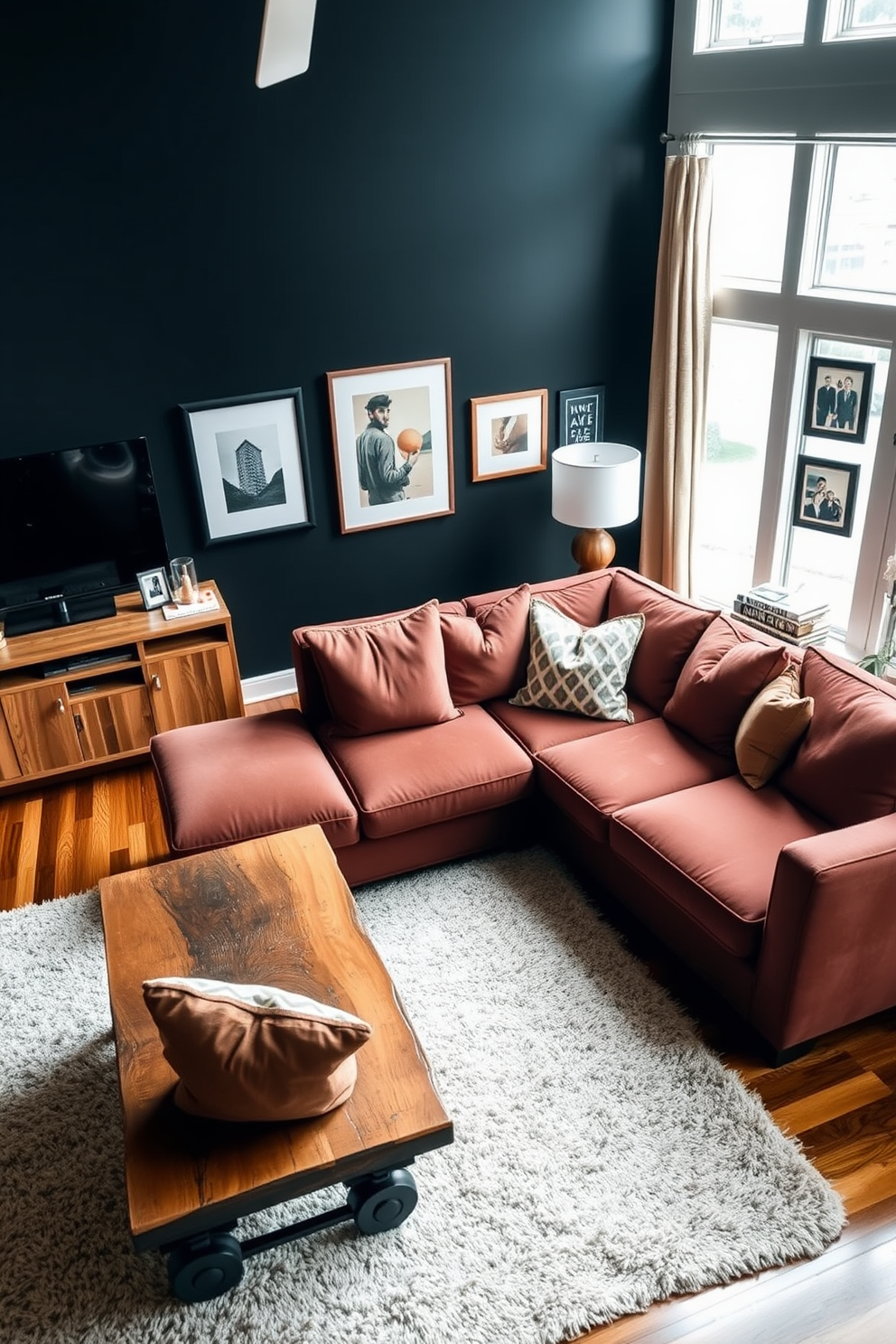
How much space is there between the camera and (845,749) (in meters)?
3.11

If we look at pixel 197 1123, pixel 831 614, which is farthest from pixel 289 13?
pixel 831 614

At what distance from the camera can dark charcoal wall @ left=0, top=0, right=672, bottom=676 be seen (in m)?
3.94

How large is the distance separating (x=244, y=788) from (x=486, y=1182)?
59.6 inches

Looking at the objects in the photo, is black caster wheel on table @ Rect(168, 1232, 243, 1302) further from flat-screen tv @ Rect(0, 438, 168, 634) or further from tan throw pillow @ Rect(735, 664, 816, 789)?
flat-screen tv @ Rect(0, 438, 168, 634)

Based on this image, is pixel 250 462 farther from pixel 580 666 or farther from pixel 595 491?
pixel 580 666

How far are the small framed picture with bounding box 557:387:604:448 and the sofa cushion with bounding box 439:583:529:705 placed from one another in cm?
154

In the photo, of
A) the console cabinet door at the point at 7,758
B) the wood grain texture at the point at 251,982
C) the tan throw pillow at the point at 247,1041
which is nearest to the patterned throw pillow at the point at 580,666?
the wood grain texture at the point at 251,982

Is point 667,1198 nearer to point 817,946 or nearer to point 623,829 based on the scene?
point 817,946

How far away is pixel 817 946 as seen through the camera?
8.85 feet

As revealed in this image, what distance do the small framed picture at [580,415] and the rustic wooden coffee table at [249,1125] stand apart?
3.03 meters

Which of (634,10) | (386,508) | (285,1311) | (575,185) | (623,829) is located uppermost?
(634,10)

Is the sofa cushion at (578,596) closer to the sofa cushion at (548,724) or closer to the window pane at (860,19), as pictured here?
the sofa cushion at (548,724)

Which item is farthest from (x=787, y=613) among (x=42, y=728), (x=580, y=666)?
(x=42, y=728)

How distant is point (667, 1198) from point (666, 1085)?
352 millimetres
